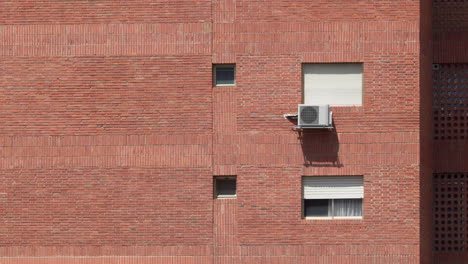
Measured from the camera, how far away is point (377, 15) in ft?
52.9

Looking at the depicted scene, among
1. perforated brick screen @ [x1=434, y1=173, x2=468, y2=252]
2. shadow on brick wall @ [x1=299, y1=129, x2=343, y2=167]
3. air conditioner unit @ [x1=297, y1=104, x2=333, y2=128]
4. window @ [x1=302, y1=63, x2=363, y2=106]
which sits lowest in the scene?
perforated brick screen @ [x1=434, y1=173, x2=468, y2=252]

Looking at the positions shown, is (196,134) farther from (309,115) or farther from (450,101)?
(450,101)

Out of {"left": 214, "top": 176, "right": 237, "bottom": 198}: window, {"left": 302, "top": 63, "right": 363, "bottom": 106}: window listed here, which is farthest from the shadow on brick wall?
{"left": 214, "top": 176, "right": 237, "bottom": 198}: window

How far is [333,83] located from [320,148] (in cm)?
144

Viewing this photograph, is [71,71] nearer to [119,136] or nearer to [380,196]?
[119,136]

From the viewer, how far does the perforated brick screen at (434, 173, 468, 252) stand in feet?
57.4

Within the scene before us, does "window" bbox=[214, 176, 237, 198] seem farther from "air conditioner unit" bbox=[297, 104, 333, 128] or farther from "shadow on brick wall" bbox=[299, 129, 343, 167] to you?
"air conditioner unit" bbox=[297, 104, 333, 128]

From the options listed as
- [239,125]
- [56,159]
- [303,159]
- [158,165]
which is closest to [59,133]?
[56,159]

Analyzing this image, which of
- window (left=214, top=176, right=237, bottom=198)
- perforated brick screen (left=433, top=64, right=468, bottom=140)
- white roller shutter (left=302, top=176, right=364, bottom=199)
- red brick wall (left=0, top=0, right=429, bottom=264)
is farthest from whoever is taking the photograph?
perforated brick screen (left=433, top=64, right=468, bottom=140)

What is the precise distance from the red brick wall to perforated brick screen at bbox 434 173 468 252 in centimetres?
165

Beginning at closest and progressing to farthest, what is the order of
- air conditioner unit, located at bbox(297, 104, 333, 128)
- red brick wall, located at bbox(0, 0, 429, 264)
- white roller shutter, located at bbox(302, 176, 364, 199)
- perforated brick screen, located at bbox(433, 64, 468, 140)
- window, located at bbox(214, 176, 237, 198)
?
air conditioner unit, located at bbox(297, 104, 333, 128) → red brick wall, located at bbox(0, 0, 429, 264) → white roller shutter, located at bbox(302, 176, 364, 199) → window, located at bbox(214, 176, 237, 198) → perforated brick screen, located at bbox(433, 64, 468, 140)

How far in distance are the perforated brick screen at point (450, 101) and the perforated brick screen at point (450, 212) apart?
1.01 m

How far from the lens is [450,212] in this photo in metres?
17.5

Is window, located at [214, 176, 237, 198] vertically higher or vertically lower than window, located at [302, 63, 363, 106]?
lower
